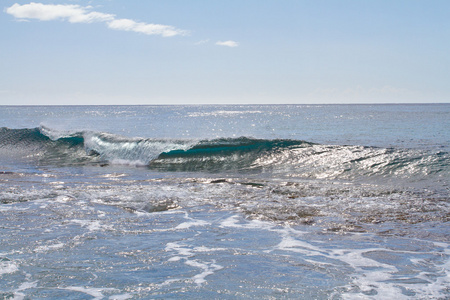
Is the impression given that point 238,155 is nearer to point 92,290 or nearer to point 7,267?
point 7,267

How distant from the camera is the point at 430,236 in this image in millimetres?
6469

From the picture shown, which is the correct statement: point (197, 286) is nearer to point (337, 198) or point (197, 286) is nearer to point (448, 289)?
point (448, 289)

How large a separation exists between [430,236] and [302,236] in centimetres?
208

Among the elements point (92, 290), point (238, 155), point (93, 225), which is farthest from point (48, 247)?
point (238, 155)

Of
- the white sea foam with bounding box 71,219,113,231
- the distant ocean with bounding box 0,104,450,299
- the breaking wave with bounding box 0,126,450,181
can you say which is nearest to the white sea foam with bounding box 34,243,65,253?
the distant ocean with bounding box 0,104,450,299

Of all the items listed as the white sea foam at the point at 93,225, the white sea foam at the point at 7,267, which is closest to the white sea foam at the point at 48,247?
the white sea foam at the point at 7,267

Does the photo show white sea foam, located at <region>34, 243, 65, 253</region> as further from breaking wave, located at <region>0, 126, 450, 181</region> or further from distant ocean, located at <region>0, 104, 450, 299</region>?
breaking wave, located at <region>0, 126, 450, 181</region>

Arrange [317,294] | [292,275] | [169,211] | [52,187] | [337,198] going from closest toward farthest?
[317,294]
[292,275]
[169,211]
[337,198]
[52,187]

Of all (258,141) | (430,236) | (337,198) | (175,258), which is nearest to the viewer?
(175,258)

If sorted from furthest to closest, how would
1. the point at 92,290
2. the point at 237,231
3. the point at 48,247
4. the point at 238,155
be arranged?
the point at 238,155
the point at 237,231
the point at 48,247
the point at 92,290

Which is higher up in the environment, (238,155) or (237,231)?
(238,155)

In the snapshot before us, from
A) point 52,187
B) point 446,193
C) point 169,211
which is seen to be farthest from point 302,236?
point 52,187

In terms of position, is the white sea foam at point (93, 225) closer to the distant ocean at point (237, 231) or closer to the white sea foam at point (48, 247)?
the distant ocean at point (237, 231)

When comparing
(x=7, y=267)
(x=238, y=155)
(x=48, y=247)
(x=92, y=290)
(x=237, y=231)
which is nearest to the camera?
(x=92, y=290)
